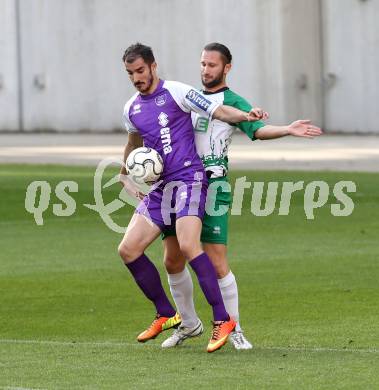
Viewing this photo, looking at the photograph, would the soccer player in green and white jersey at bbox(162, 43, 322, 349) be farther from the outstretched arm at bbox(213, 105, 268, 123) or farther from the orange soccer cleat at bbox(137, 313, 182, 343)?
the outstretched arm at bbox(213, 105, 268, 123)

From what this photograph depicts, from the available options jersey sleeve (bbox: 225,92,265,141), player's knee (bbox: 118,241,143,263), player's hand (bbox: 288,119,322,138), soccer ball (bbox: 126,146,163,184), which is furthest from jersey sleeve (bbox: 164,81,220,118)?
player's knee (bbox: 118,241,143,263)

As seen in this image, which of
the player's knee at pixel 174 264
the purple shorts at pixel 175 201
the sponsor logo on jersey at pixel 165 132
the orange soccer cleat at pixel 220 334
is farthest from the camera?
the player's knee at pixel 174 264

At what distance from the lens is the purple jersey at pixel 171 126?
10.6 meters

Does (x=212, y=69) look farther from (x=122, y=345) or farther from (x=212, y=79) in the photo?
(x=122, y=345)

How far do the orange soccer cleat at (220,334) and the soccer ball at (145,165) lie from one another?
44.0 inches

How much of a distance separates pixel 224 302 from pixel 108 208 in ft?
39.8

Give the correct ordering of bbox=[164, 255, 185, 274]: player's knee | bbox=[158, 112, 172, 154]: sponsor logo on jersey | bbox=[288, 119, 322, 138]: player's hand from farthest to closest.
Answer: bbox=[164, 255, 185, 274]: player's knee < bbox=[158, 112, 172, 154]: sponsor logo on jersey < bbox=[288, 119, 322, 138]: player's hand

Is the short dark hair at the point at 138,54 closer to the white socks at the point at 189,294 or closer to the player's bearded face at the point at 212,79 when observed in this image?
the player's bearded face at the point at 212,79

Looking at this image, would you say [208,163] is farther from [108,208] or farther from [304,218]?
[108,208]

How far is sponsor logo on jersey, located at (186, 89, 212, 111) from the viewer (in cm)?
1039

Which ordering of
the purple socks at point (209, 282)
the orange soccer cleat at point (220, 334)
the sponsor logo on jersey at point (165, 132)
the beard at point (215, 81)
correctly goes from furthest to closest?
the beard at point (215, 81)
the sponsor logo on jersey at point (165, 132)
the purple socks at point (209, 282)
the orange soccer cleat at point (220, 334)

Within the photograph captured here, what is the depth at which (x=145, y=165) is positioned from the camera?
10461mm

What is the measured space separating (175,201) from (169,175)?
7.6 inches

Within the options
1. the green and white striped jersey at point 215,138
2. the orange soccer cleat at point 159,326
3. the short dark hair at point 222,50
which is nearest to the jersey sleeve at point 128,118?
the green and white striped jersey at point 215,138
